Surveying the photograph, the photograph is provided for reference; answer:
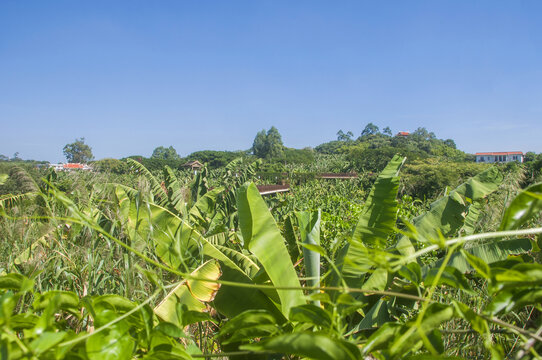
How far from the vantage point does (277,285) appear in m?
1.49

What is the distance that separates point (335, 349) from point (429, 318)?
21cm

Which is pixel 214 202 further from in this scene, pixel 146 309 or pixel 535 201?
pixel 535 201

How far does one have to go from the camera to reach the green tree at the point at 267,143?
8575 cm

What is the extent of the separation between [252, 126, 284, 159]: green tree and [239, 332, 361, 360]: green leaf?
83799mm

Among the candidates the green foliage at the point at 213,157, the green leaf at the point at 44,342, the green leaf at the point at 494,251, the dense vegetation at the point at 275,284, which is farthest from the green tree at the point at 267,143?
the green leaf at the point at 44,342

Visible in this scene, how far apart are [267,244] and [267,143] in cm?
8693

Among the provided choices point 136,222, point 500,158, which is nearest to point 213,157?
point 136,222

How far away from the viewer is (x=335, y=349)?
0.68 m

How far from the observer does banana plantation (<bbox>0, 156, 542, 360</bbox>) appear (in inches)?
26.4

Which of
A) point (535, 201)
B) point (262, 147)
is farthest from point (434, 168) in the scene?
point (262, 147)

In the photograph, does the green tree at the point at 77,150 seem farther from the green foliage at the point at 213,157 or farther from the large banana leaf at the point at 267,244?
the large banana leaf at the point at 267,244

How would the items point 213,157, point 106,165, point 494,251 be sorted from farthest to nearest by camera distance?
point 213,157
point 106,165
point 494,251

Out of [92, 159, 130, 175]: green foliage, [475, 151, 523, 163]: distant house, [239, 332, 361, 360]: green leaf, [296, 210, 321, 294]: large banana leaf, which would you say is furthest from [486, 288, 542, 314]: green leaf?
[475, 151, 523, 163]: distant house

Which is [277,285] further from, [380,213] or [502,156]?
[502,156]
